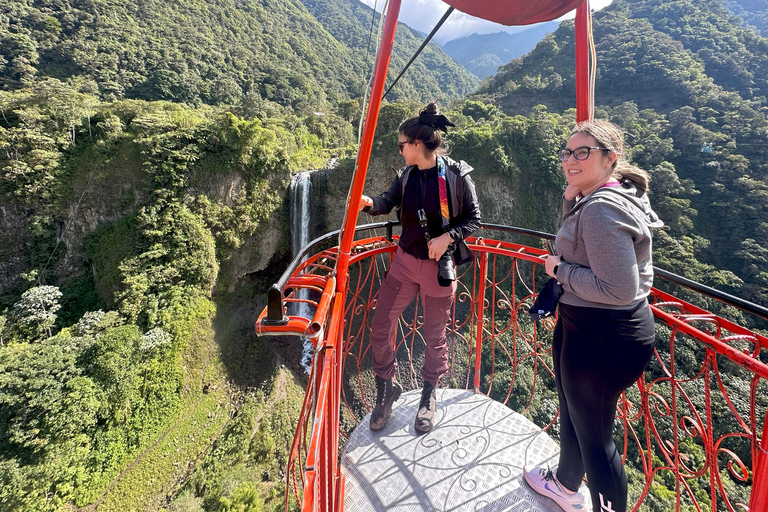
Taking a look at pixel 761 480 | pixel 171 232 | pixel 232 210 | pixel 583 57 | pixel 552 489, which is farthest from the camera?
pixel 232 210

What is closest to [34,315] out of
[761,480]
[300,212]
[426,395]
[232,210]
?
[232,210]

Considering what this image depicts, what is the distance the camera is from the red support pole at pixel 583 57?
51.9 inches

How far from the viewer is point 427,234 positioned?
1645mm

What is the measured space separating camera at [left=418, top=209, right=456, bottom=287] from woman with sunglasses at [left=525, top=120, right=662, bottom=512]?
54 cm

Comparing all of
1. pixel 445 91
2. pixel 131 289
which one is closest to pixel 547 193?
pixel 131 289

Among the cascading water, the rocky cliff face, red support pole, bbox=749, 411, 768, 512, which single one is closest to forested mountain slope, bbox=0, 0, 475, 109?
the cascading water

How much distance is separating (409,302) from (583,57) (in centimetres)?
148

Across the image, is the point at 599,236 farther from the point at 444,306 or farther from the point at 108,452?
the point at 108,452

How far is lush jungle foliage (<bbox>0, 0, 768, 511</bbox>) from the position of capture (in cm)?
711

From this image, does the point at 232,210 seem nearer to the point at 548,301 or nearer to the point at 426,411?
the point at 426,411

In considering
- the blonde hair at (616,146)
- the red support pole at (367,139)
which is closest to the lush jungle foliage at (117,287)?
the red support pole at (367,139)

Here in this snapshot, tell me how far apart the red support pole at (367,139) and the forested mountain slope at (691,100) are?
16.5 m

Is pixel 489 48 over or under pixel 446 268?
over

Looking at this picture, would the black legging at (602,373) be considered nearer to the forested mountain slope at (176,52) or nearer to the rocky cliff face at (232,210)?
the rocky cliff face at (232,210)
